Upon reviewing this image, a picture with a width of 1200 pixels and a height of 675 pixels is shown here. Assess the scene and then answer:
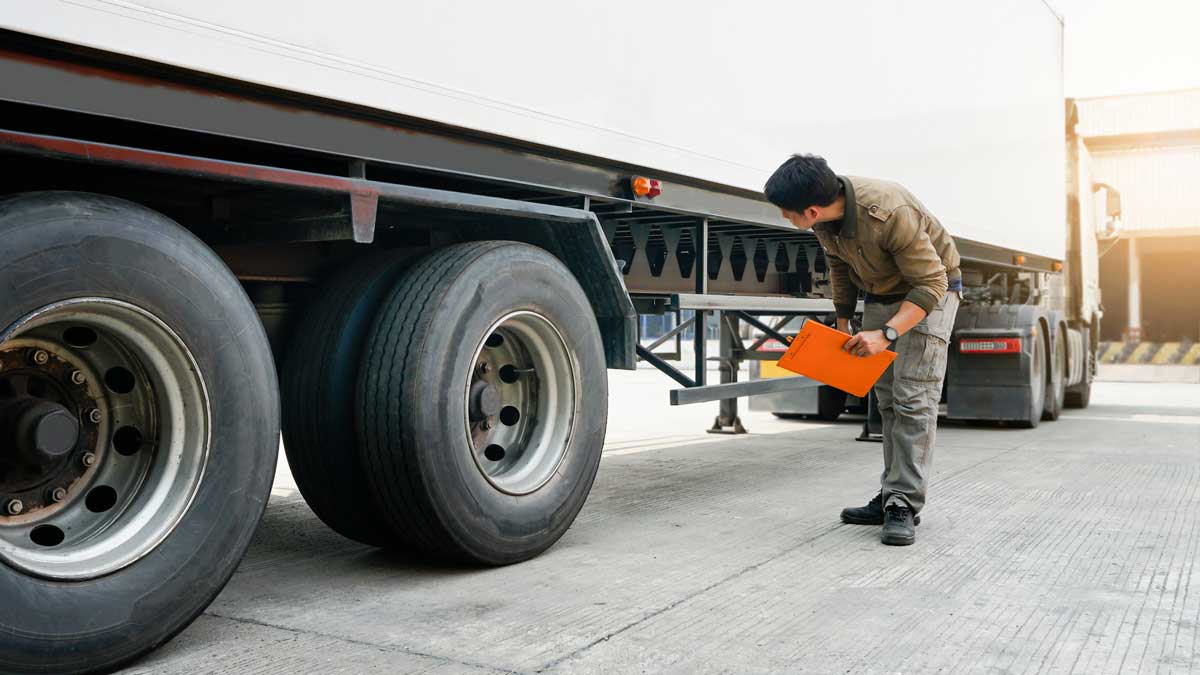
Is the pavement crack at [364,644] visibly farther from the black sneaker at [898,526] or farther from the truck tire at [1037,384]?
the truck tire at [1037,384]

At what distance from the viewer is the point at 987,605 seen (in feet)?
10.9

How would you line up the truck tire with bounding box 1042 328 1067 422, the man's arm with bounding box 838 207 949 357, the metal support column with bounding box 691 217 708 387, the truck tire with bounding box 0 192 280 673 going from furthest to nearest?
the truck tire with bounding box 1042 328 1067 422, the metal support column with bounding box 691 217 708 387, the man's arm with bounding box 838 207 949 357, the truck tire with bounding box 0 192 280 673

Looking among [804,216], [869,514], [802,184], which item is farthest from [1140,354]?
[802,184]

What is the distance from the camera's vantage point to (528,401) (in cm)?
400

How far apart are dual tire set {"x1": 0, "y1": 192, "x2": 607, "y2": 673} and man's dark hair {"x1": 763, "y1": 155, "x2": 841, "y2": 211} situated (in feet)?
3.02

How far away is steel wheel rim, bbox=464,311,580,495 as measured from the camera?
3.86 m

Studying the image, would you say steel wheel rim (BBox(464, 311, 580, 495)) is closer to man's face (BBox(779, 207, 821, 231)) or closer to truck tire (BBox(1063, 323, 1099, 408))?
man's face (BBox(779, 207, 821, 231))

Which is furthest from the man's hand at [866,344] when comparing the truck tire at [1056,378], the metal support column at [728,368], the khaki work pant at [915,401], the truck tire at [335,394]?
the truck tire at [1056,378]

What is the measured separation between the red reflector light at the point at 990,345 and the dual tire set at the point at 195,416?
6.39m

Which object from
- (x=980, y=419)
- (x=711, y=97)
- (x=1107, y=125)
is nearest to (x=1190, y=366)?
(x=1107, y=125)

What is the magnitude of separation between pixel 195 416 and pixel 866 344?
8.10 ft

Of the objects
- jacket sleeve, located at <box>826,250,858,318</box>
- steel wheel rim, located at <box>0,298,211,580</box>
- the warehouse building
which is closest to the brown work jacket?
jacket sleeve, located at <box>826,250,858,318</box>

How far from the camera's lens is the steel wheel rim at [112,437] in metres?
→ 2.59

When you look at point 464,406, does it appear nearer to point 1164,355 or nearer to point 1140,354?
point 1140,354
